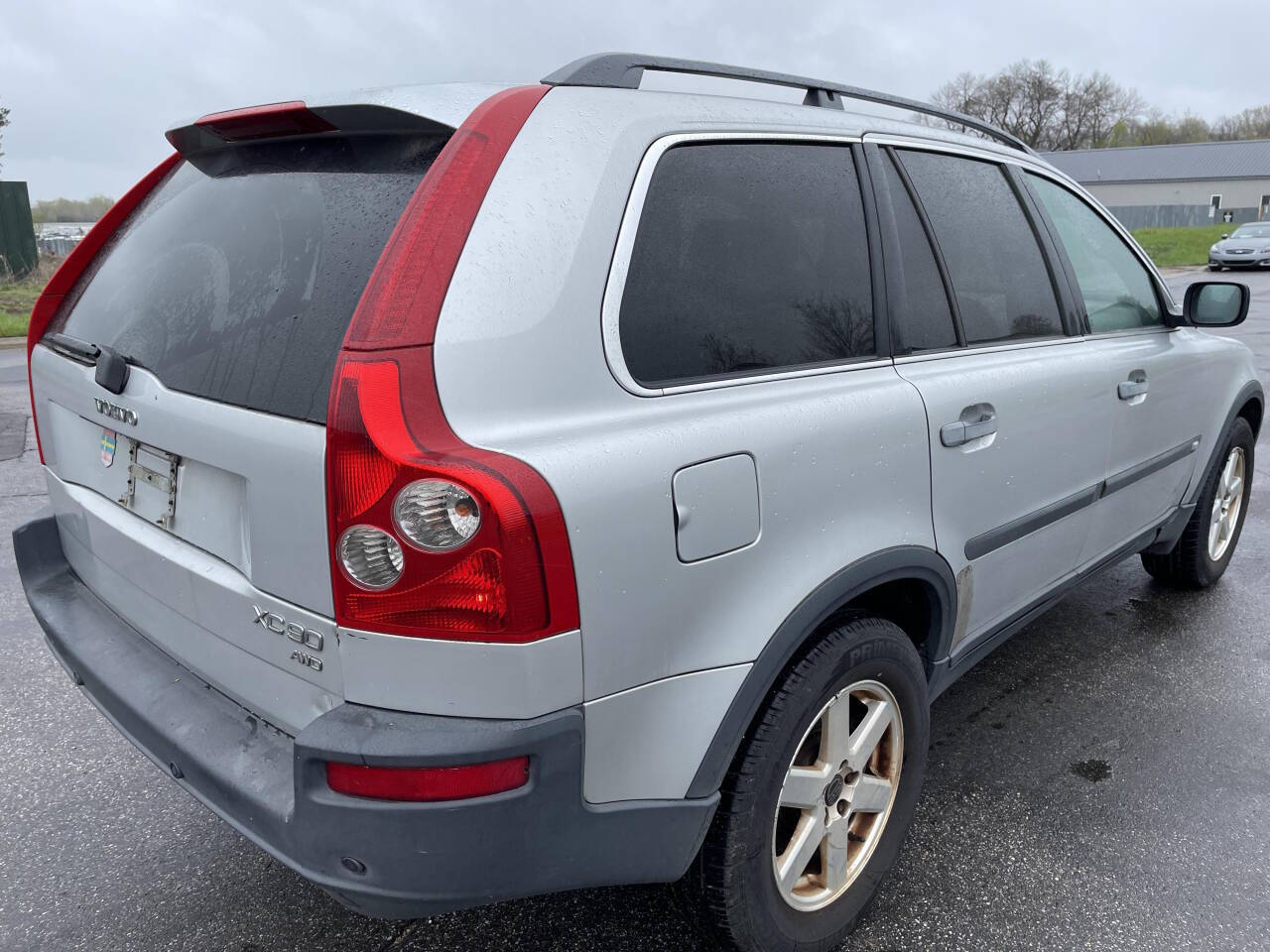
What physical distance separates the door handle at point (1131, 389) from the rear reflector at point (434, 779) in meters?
2.40

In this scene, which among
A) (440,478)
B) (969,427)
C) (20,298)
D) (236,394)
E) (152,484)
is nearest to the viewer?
(440,478)

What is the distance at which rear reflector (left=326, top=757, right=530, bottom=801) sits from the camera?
147 cm

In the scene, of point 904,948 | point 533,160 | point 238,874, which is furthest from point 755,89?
point 238,874

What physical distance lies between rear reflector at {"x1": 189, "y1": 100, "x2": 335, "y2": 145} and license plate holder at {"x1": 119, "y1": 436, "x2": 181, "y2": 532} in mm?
678

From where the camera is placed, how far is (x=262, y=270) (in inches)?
73.3

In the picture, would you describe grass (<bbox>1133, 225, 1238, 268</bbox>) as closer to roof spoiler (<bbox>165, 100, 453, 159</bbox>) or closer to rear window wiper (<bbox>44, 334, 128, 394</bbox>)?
roof spoiler (<bbox>165, 100, 453, 159</bbox>)

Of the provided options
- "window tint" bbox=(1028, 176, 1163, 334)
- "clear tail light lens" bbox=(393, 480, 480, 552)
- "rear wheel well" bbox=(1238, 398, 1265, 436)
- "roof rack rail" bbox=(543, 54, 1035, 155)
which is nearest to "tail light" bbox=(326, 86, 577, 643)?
"clear tail light lens" bbox=(393, 480, 480, 552)

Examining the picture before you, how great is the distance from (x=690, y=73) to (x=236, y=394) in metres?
1.08

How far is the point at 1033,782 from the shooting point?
112 inches

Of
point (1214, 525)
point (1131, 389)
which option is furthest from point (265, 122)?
point (1214, 525)

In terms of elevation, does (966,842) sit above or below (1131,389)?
below

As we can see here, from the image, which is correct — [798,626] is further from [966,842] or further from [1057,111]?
[1057,111]

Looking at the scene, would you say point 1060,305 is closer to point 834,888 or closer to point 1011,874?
point 1011,874

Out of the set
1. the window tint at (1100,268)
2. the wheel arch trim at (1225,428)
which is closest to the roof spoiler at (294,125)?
the window tint at (1100,268)
